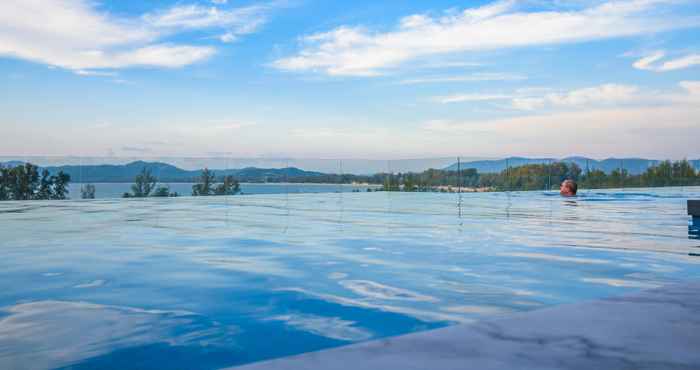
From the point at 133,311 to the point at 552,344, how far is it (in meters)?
1.74

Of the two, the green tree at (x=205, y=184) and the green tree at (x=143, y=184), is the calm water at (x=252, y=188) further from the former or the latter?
the green tree at (x=205, y=184)

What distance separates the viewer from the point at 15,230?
20.3ft

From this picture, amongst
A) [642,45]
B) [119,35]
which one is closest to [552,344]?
[119,35]

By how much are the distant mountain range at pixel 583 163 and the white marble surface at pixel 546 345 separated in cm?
1611

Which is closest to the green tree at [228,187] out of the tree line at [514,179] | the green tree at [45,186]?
the green tree at [45,186]

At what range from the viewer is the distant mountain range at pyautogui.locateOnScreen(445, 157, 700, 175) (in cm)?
1841

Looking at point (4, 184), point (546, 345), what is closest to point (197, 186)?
point (4, 184)

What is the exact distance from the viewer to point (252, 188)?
1673 cm

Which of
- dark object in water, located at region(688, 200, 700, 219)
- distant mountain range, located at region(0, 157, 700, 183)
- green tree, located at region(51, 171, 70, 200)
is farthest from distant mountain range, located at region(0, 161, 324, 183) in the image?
dark object in water, located at region(688, 200, 700, 219)

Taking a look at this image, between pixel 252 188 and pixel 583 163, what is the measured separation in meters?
12.3

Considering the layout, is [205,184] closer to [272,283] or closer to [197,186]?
[197,186]

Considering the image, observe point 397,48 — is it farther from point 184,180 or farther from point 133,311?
point 133,311

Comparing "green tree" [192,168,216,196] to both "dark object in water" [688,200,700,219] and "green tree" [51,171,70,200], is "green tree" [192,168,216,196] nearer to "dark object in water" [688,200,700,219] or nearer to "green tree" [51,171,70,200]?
"green tree" [51,171,70,200]

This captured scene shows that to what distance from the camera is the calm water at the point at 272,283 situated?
2.05 metres
